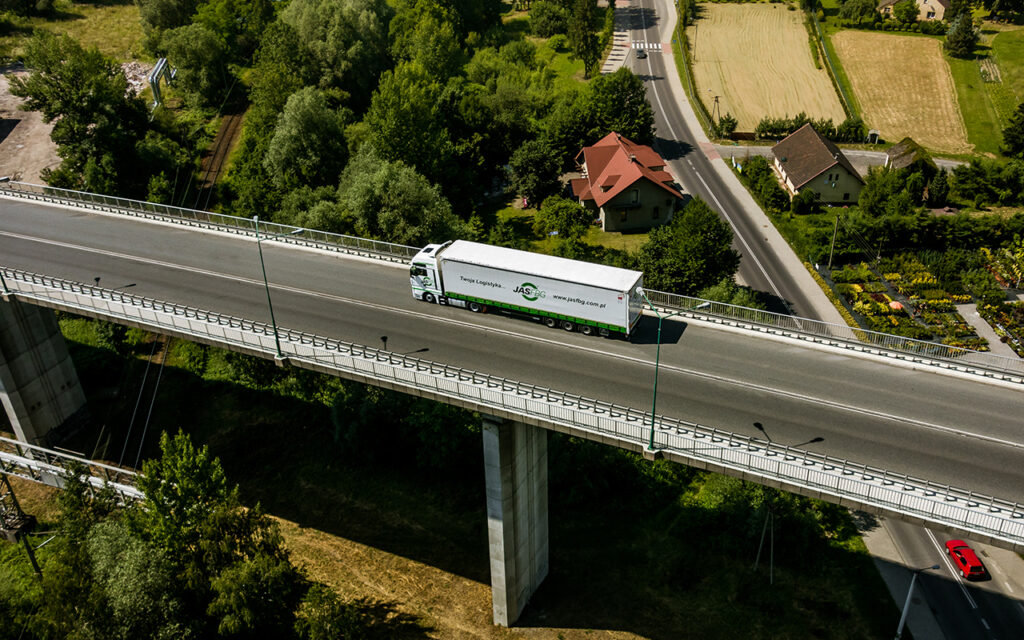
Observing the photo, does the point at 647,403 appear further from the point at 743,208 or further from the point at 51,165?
the point at 51,165

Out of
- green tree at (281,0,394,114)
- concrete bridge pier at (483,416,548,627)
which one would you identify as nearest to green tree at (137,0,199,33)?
green tree at (281,0,394,114)

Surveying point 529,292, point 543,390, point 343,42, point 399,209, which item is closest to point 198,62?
point 343,42

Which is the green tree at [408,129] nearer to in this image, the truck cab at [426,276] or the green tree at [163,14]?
the truck cab at [426,276]

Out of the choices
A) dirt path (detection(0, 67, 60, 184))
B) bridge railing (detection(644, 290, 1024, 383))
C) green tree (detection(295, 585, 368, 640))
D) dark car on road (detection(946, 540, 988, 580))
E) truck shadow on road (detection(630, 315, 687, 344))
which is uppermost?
bridge railing (detection(644, 290, 1024, 383))

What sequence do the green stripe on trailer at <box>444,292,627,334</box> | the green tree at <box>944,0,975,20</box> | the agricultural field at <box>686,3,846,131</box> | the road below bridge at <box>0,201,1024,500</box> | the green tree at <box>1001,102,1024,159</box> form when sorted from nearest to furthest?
the road below bridge at <box>0,201,1024,500</box>
the green stripe on trailer at <box>444,292,627,334</box>
the green tree at <box>1001,102,1024,159</box>
the agricultural field at <box>686,3,846,131</box>
the green tree at <box>944,0,975,20</box>

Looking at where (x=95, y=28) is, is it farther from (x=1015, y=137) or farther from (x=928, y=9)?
(x=928, y=9)

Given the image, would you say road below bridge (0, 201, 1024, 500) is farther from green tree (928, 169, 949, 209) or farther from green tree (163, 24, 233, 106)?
green tree (928, 169, 949, 209)
